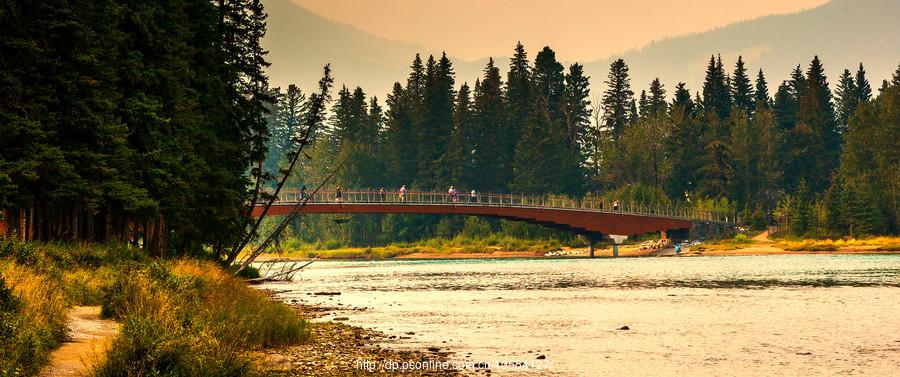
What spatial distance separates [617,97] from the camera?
570ft

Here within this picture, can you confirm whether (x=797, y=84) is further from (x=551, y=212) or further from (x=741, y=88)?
(x=551, y=212)

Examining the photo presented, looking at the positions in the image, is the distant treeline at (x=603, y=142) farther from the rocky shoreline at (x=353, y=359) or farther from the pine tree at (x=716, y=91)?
the rocky shoreline at (x=353, y=359)

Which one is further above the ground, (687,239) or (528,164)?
(528,164)

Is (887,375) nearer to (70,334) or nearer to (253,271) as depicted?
(70,334)

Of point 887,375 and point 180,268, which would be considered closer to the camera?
point 887,375

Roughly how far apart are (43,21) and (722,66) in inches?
5514

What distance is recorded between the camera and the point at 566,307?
41.8m

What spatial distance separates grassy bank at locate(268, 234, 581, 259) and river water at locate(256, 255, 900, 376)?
65.5m

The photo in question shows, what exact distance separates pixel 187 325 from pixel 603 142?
137m

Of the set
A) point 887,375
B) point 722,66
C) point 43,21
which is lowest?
point 887,375

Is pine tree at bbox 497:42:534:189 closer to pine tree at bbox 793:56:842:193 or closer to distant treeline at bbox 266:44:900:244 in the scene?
distant treeline at bbox 266:44:900:244

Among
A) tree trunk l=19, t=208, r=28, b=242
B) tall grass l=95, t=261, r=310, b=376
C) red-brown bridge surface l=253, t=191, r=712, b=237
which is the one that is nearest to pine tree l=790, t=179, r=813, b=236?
red-brown bridge surface l=253, t=191, r=712, b=237

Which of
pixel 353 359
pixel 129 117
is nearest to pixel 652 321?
pixel 353 359

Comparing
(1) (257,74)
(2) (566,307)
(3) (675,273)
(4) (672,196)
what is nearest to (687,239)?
(4) (672,196)
